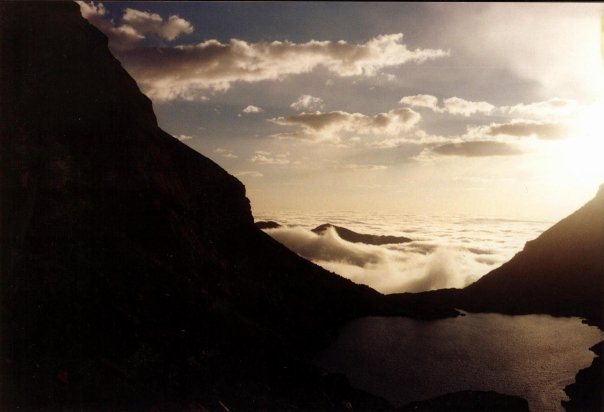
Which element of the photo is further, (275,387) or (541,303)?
(541,303)

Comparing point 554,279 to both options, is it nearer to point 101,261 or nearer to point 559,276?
point 559,276

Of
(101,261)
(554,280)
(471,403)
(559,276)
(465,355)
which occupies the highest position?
(559,276)

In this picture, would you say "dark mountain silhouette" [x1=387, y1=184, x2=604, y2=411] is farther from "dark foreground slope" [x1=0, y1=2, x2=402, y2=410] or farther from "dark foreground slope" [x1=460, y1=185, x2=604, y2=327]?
"dark foreground slope" [x1=0, y1=2, x2=402, y2=410]

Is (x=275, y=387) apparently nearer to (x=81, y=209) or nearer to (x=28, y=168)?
(x=81, y=209)

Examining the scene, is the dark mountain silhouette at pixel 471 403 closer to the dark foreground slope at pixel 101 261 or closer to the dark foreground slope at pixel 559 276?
the dark foreground slope at pixel 101 261

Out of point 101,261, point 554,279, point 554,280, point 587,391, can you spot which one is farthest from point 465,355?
point 101,261

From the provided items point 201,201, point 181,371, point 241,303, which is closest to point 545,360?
point 241,303

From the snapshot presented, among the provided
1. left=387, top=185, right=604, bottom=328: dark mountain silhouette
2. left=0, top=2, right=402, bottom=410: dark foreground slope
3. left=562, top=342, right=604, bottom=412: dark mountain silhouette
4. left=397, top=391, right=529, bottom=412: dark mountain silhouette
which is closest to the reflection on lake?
left=562, top=342, right=604, bottom=412: dark mountain silhouette
